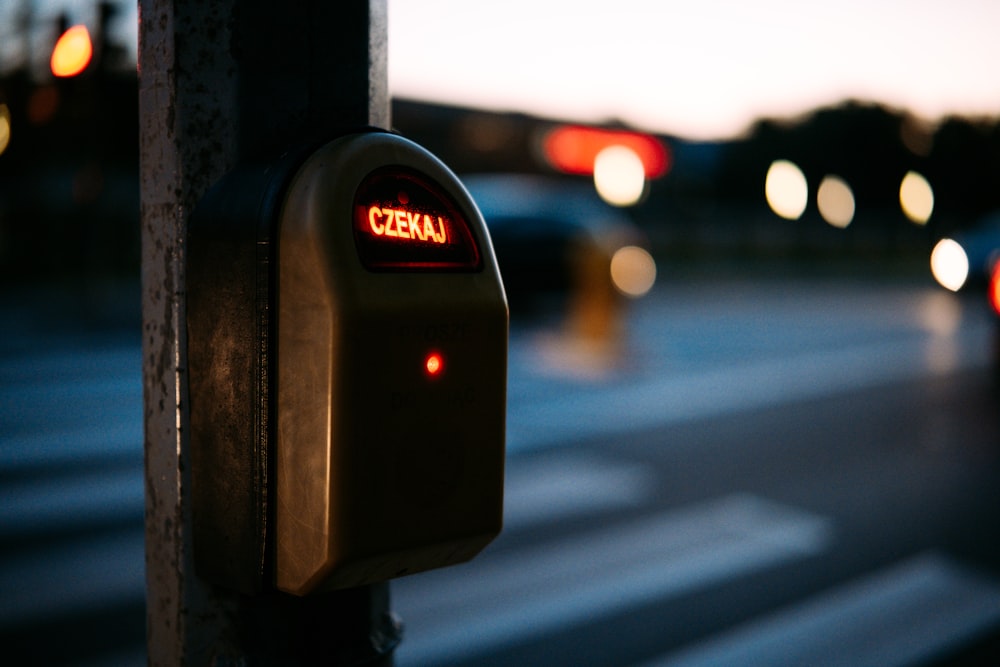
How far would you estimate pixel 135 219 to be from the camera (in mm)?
20297

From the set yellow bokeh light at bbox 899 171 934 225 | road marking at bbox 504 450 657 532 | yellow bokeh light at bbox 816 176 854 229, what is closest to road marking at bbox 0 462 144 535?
road marking at bbox 504 450 657 532

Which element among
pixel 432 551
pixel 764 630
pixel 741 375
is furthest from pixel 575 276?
pixel 432 551

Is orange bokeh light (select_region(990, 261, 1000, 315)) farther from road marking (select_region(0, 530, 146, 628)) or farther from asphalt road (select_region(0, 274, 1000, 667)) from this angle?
road marking (select_region(0, 530, 146, 628))

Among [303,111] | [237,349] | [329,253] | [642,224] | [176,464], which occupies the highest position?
[303,111]

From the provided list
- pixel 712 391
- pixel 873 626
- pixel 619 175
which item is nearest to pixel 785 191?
pixel 619 175

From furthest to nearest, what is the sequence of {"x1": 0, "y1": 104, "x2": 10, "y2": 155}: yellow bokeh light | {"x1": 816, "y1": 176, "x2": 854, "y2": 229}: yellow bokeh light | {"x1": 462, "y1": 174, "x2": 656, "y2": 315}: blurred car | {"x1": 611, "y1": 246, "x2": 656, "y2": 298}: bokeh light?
{"x1": 816, "y1": 176, "x2": 854, "y2": 229}: yellow bokeh light, {"x1": 611, "y1": 246, "x2": 656, "y2": 298}: bokeh light, {"x1": 462, "y1": 174, "x2": 656, "y2": 315}: blurred car, {"x1": 0, "y1": 104, "x2": 10, "y2": 155}: yellow bokeh light

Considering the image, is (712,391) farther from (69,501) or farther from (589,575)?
(69,501)

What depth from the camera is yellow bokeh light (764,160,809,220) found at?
47.4 m

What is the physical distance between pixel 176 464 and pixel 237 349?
183 mm

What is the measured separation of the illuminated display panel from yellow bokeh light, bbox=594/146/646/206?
34428 mm

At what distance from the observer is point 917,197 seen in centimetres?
3694

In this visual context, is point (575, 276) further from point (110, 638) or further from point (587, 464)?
point (110, 638)

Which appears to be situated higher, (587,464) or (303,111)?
(303,111)

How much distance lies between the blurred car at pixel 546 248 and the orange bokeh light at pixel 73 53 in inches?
435
